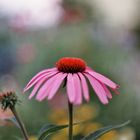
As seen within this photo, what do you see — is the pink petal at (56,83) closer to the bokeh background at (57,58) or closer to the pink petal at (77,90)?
the pink petal at (77,90)

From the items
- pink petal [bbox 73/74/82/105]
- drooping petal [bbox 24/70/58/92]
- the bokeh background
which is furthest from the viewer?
the bokeh background

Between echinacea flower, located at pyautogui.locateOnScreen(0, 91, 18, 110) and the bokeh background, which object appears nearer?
echinacea flower, located at pyautogui.locateOnScreen(0, 91, 18, 110)

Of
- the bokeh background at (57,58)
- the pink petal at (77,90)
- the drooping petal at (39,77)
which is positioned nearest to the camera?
the pink petal at (77,90)

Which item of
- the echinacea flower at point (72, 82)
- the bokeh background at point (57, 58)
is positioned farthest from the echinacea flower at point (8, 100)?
the bokeh background at point (57, 58)

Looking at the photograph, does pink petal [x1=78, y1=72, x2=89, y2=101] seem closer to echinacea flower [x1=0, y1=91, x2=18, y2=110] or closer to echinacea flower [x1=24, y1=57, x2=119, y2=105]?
echinacea flower [x1=24, y1=57, x2=119, y2=105]

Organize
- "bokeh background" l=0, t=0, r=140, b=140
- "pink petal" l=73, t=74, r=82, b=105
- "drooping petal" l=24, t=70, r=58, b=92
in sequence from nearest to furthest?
"pink petal" l=73, t=74, r=82, b=105, "drooping petal" l=24, t=70, r=58, b=92, "bokeh background" l=0, t=0, r=140, b=140

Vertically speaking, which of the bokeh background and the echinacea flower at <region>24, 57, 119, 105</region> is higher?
the echinacea flower at <region>24, 57, 119, 105</region>

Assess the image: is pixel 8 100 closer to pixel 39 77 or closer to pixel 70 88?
pixel 39 77

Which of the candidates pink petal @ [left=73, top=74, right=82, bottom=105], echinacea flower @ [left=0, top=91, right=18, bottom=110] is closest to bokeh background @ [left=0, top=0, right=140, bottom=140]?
echinacea flower @ [left=0, top=91, right=18, bottom=110]

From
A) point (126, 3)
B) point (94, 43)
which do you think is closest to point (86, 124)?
point (94, 43)

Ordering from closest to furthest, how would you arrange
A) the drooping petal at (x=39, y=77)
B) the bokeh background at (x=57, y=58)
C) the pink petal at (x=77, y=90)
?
the pink petal at (x=77, y=90) → the drooping petal at (x=39, y=77) → the bokeh background at (x=57, y=58)
